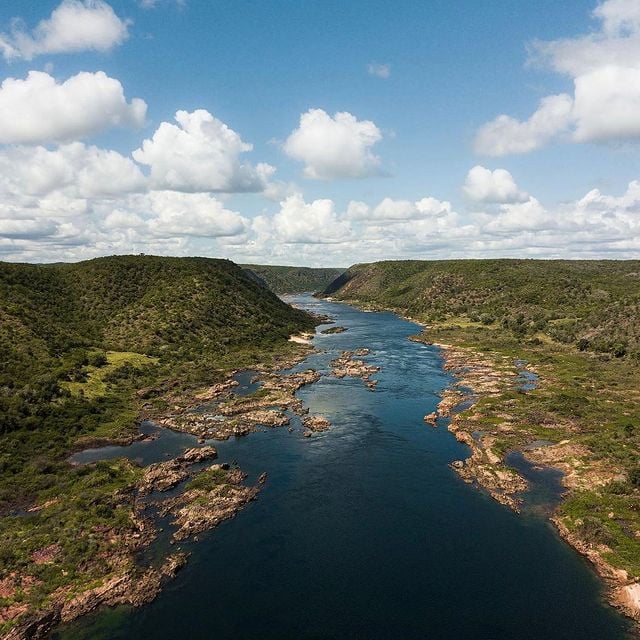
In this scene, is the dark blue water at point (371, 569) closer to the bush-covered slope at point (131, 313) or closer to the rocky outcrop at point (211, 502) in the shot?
the rocky outcrop at point (211, 502)

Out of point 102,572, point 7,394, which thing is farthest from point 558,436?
point 7,394

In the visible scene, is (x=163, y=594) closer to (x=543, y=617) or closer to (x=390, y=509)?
(x=390, y=509)

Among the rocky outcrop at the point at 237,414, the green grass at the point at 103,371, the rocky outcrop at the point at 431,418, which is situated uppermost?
the green grass at the point at 103,371

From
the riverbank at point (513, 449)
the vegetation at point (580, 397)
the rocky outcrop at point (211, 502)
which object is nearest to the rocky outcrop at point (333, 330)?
the vegetation at point (580, 397)

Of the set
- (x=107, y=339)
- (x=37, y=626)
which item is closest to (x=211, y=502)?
(x=37, y=626)

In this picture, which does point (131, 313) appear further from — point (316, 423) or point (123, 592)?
point (123, 592)

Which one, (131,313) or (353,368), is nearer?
(353,368)
